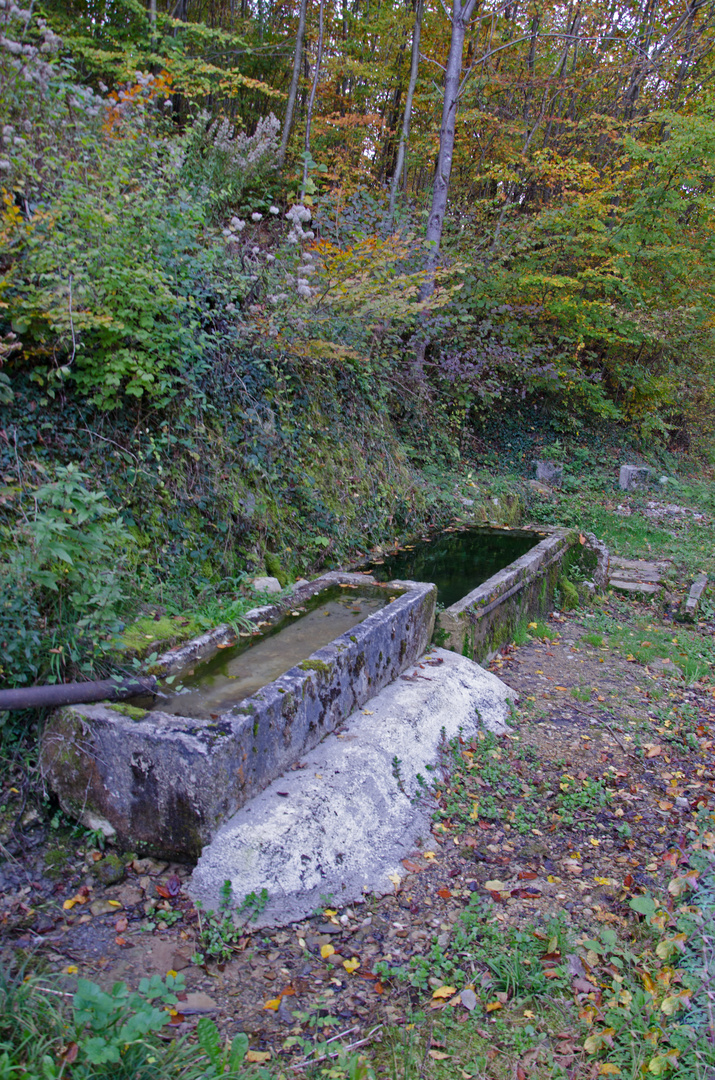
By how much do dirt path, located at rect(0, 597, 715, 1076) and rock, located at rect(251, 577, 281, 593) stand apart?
1.78 metres

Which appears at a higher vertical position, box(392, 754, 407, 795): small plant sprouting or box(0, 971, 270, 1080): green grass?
box(0, 971, 270, 1080): green grass

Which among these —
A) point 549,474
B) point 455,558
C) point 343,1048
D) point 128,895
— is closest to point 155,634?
point 128,895

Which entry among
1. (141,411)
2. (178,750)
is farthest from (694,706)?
(141,411)

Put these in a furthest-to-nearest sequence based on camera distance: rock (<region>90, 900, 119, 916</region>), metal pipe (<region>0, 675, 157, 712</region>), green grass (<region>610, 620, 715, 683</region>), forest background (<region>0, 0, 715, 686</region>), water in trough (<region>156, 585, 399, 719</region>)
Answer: green grass (<region>610, 620, 715, 683</region>)
forest background (<region>0, 0, 715, 686</region>)
water in trough (<region>156, 585, 399, 719</region>)
metal pipe (<region>0, 675, 157, 712</region>)
rock (<region>90, 900, 119, 916</region>)

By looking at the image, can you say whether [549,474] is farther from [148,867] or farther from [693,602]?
[148,867]

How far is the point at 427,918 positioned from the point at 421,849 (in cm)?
44

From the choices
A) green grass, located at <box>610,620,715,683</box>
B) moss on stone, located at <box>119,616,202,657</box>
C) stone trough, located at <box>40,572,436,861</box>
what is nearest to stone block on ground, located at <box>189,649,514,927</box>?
stone trough, located at <box>40,572,436,861</box>

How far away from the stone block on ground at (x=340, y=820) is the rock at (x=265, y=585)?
120 centimetres

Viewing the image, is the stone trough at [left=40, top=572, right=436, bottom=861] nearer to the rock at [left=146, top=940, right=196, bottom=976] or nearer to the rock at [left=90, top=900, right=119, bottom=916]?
the rock at [left=90, top=900, right=119, bottom=916]

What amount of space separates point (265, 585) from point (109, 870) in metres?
2.43

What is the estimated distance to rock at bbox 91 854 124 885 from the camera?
2779 mm

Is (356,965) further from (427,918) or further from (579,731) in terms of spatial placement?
(579,731)

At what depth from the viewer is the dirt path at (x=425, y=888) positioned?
2398 mm

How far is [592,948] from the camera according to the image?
2.53 meters
